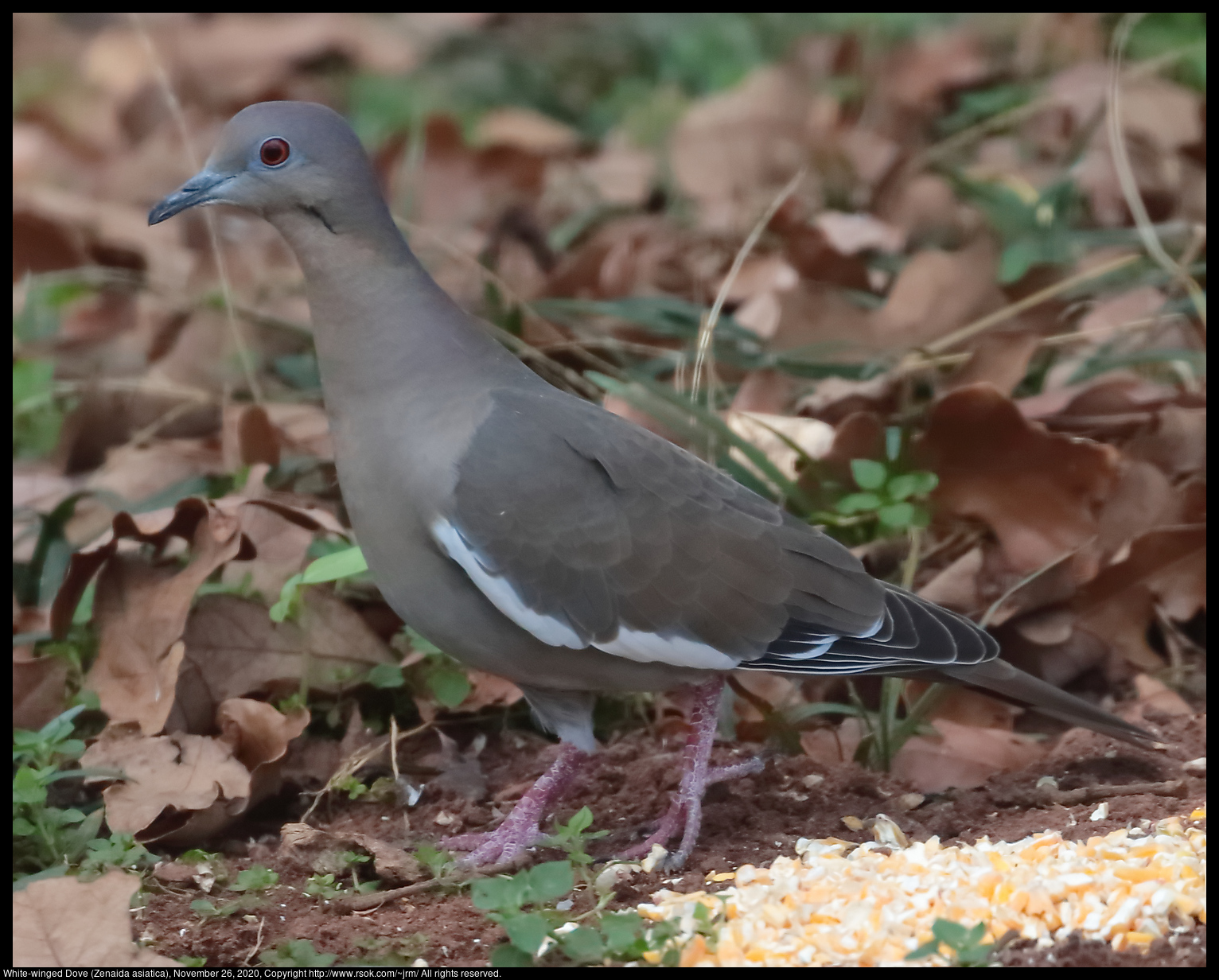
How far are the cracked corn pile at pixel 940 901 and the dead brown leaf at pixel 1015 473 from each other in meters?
1.24

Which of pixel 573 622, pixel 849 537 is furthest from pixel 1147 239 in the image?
pixel 573 622

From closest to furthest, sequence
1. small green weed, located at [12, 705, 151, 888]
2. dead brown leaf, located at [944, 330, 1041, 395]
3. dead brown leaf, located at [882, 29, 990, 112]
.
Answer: small green weed, located at [12, 705, 151, 888] → dead brown leaf, located at [944, 330, 1041, 395] → dead brown leaf, located at [882, 29, 990, 112]

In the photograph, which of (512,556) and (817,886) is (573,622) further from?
(817,886)

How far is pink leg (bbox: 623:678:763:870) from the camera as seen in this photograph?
9.65 feet

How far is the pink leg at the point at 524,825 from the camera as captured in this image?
9.92ft

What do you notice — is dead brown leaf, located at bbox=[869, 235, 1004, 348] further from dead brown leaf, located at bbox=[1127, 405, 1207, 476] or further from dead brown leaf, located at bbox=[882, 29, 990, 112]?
dead brown leaf, located at bbox=[882, 29, 990, 112]

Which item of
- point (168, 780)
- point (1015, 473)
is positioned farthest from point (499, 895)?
point (1015, 473)

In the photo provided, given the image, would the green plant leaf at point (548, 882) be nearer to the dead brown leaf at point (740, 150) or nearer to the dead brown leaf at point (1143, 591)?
the dead brown leaf at point (1143, 591)

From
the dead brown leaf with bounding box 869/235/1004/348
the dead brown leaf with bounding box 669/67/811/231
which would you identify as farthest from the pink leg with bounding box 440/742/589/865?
the dead brown leaf with bounding box 669/67/811/231

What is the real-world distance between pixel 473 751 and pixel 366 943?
3.44ft

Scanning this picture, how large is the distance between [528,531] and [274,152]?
97 cm

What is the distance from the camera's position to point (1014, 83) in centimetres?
669

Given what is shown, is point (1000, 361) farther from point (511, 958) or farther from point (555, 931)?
point (511, 958)

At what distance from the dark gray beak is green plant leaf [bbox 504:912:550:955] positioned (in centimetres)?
166
